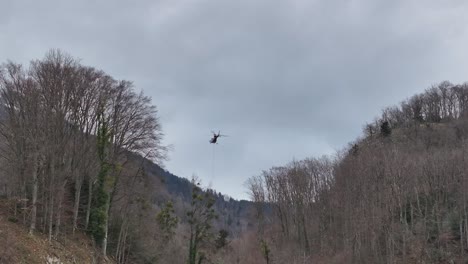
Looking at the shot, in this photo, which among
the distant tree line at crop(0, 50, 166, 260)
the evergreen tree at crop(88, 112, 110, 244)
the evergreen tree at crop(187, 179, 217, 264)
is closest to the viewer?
the distant tree line at crop(0, 50, 166, 260)

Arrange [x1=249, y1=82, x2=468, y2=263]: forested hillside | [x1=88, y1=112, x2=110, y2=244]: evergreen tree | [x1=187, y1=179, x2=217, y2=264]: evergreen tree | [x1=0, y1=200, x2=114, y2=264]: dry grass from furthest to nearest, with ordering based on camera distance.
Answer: [x1=249, y1=82, x2=468, y2=263]: forested hillside, [x1=187, y1=179, x2=217, y2=264]: evergreen tree, [x1=88, y1=112, x2=110, y2=244]: evergreen tree, [x1=0, y1=200, x2=114, y2=264]: dry grass

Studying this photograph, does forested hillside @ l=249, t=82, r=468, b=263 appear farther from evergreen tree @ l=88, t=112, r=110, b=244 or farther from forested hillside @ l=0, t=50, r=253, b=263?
evergreen tree @ l=88, t=112, r=110, b=244

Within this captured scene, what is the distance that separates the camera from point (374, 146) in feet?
193

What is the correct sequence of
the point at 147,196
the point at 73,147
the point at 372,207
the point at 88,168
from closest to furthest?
the point at 73,147 < the point at 88,168 < the point at 147,196 < the point at 372,207

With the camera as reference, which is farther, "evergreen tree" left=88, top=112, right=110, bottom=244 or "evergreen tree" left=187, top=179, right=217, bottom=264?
Result: "evergreen tree" left=187, top=179, right=217, bottom=264

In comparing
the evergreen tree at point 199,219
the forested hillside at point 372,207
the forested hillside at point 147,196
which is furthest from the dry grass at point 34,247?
the forested hillside at point 372,207

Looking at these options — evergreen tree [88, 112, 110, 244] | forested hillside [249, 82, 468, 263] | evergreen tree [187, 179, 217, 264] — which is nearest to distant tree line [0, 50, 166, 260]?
evergreen tree [88, 112, 110, 244]

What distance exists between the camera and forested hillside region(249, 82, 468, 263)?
143 feet

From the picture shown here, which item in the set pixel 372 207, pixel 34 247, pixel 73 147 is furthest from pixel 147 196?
pixel 372 207

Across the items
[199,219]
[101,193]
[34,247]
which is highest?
[101,193]

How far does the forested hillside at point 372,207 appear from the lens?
143 ft

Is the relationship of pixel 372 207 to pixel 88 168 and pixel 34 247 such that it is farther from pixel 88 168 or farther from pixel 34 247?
pixel 34 247

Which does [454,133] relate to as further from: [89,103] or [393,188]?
[89,103]

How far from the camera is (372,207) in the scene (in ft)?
152
